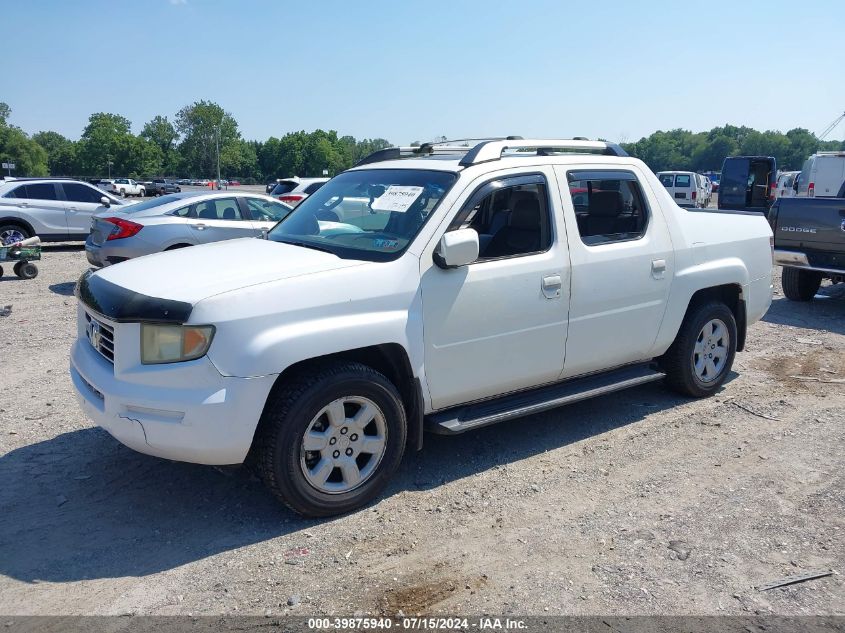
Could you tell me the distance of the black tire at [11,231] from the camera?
1495cm

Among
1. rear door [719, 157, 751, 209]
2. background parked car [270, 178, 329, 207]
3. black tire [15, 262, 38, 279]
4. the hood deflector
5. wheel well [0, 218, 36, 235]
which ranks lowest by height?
black tire [15, 262, 38, 279]

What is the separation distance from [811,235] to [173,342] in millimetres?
8802

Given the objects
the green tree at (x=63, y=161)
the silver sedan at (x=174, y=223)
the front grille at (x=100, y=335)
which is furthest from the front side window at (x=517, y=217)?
the green tree at (x=63, y=161)

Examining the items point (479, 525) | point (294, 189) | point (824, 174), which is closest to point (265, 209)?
point (294, 189)

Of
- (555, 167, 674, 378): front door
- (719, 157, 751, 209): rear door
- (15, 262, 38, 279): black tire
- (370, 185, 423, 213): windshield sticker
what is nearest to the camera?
(370, 185, 423, 213): windshield sticker

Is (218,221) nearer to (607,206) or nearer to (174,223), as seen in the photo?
(174,223)

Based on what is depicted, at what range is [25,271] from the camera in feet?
40.3

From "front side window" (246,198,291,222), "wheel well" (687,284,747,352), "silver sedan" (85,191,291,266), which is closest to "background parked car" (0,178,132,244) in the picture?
"silver sedan" (85,191,291,266)

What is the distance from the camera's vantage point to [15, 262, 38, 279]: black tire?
12.3 metres

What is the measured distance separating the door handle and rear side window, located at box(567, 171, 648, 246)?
44 centimetres

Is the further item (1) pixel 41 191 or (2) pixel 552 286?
(1) pixel 41 191

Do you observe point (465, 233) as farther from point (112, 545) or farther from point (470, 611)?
point (112, 545)

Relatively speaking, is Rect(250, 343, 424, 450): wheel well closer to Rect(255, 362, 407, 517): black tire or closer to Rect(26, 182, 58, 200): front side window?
Rect(255, 362, 407, 517): black tire

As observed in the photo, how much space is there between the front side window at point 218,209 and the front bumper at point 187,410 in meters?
7.68
